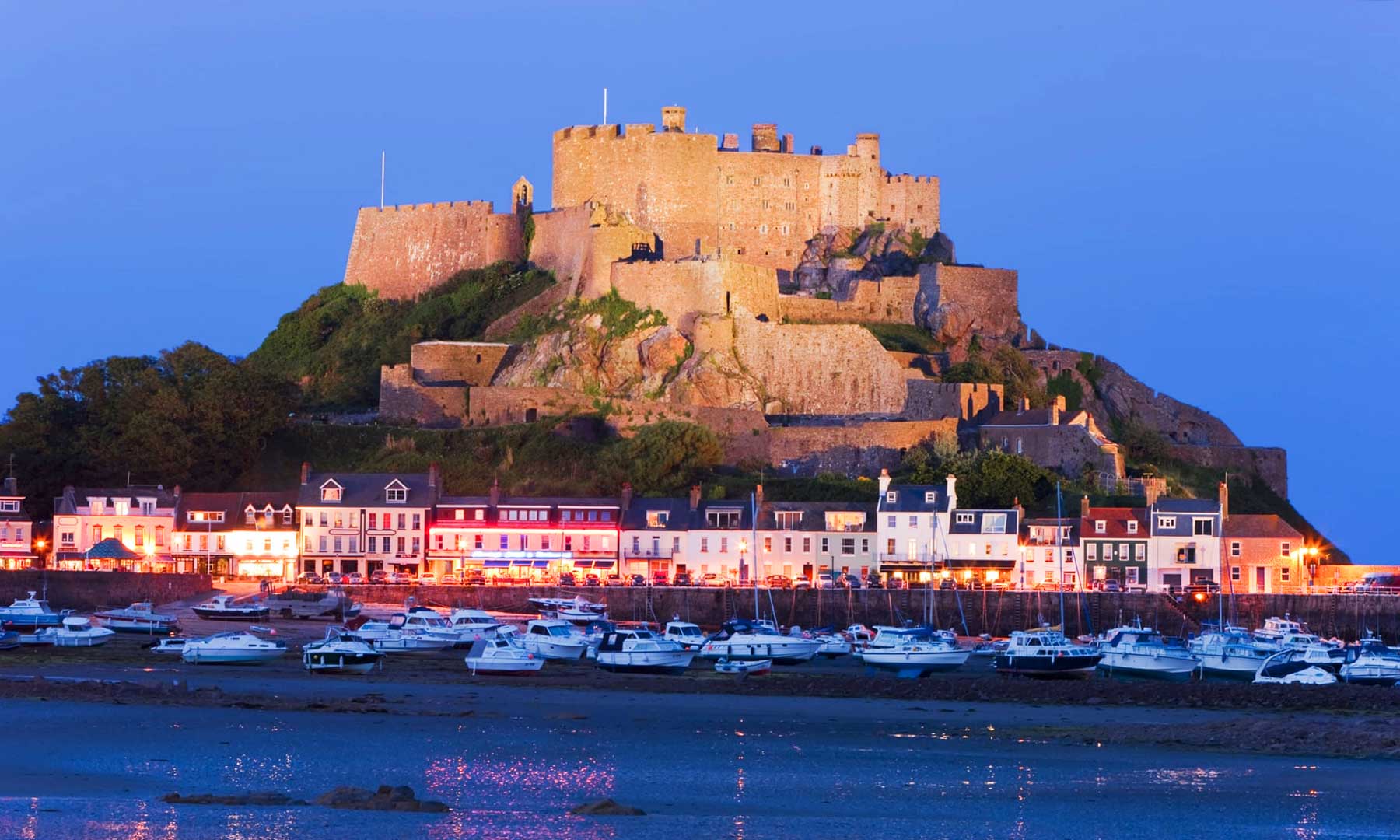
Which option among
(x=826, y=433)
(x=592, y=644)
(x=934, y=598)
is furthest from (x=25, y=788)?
(x=826, y=433)

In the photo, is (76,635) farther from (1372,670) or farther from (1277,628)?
(1277,628)

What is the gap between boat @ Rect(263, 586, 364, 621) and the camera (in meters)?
54.1

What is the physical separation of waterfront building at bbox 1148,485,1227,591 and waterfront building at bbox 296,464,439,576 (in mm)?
21930

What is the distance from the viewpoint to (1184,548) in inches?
2296

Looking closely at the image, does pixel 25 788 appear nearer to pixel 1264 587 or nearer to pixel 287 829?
pixel 287 829

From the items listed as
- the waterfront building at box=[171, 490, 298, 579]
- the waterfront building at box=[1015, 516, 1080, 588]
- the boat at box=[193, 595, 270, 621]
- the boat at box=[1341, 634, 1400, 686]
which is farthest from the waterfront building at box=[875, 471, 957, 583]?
the boat at box=[1341, 634, 1400, 686]

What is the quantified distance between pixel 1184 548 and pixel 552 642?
22.5 metres

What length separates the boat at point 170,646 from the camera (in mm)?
44406

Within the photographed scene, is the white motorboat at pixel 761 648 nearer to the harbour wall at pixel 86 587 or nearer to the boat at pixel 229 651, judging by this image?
the boat at pixel 229 651

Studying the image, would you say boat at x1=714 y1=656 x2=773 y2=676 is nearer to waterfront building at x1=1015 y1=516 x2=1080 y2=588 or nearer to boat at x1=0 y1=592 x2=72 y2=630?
boat at x1=0 y1=592 x2=72 y2=630

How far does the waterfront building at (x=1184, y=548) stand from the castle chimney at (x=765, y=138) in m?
30.3

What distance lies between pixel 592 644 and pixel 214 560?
2296cm

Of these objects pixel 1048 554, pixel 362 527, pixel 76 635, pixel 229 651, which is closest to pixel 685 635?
pixel 229 651

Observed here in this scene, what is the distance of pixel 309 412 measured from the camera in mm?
77562
